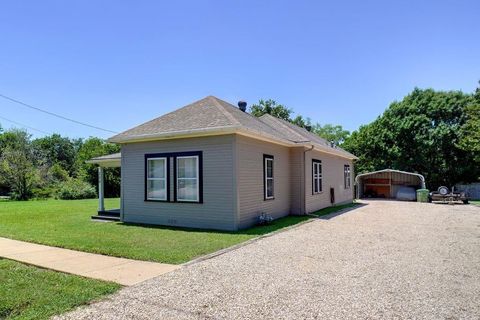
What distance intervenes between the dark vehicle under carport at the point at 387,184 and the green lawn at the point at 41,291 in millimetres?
24640

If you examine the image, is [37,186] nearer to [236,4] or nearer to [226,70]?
[226,70]

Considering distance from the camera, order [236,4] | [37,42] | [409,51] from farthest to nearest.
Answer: [37,42]
[409,51]
[236,4]

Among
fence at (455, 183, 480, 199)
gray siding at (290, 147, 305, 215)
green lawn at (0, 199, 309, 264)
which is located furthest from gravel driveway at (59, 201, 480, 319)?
fence at (455, 183, 480, 199)

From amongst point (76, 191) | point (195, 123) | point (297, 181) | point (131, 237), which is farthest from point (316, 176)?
point (76, 191)

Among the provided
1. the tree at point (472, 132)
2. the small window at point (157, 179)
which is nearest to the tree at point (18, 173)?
the small window at point (157, 179)

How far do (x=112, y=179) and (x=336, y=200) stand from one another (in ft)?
70.0

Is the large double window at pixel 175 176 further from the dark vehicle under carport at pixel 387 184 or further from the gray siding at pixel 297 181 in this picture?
the dark vehicle under carport at pixel 387 184

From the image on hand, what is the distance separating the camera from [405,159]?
29.1 metres

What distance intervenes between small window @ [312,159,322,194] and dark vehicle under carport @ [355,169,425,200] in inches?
448

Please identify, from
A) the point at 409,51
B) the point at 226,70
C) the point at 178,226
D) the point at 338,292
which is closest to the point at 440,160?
the point at 409,51

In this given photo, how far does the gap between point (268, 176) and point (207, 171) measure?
112 inches

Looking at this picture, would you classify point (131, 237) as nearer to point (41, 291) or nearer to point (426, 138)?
point (41, 291)

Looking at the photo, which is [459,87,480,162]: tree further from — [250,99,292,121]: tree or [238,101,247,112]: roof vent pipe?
[238,101,247,112]: roof vent pipe

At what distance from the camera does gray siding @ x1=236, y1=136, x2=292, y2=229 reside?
33.7 ft
